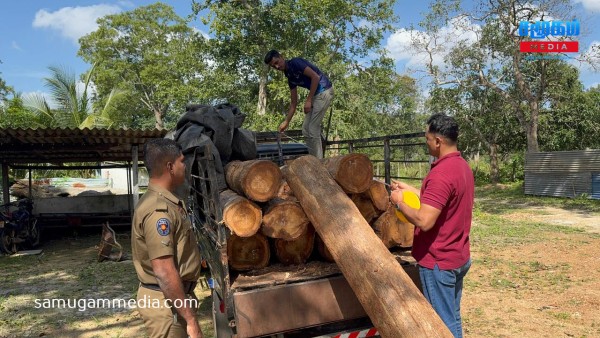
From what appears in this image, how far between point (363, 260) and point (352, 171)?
2.85 ft

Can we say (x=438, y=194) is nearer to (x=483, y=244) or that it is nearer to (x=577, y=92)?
(x=483, y=244)

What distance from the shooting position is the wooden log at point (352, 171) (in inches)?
134

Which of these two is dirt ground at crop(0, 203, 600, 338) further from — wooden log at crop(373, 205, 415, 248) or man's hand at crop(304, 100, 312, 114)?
man's hand at crop(304, 100, 312, 114)

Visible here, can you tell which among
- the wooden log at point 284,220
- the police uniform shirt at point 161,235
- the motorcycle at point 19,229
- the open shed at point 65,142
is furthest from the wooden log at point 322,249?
the motorcycle at point 19,229

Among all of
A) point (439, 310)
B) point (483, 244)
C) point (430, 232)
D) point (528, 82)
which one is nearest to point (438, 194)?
point (430, 232)

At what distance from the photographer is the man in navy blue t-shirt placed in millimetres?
5348

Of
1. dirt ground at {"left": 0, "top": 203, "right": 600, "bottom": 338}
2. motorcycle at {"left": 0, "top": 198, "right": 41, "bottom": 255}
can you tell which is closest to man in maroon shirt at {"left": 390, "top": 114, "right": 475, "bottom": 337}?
dirt ground at {"left": 0, "top": 203, "right": 600, "bottom": 338}

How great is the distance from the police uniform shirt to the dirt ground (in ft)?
8.60

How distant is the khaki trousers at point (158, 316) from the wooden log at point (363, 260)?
105 cm

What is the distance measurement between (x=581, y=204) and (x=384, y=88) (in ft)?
31.4

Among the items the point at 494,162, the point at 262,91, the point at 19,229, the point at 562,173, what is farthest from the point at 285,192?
the point at 494,162

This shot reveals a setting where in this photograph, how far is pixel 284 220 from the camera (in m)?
3.35

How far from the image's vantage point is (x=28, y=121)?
58.4 feet

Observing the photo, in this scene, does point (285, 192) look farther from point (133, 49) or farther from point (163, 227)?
point (133, 49)
